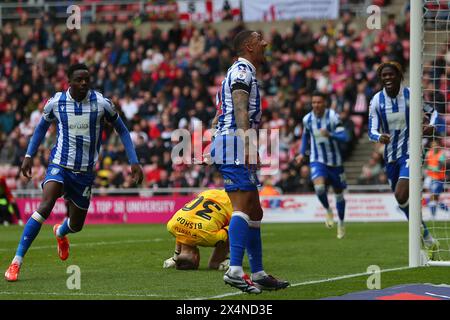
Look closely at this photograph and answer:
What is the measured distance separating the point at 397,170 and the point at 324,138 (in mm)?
4770

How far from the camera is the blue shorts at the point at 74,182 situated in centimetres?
1170

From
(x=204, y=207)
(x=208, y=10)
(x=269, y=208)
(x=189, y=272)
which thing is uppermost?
(x=208, y=10)

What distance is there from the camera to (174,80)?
32.0 meters

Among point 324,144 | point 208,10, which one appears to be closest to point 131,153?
point 324,144

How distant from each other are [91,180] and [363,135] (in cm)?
1861

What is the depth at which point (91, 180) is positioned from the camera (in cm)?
1205

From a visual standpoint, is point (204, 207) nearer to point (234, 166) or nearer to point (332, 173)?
point (234, 166)

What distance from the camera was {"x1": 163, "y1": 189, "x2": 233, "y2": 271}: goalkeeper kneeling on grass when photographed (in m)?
12.2

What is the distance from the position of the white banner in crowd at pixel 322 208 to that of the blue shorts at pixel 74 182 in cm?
1468

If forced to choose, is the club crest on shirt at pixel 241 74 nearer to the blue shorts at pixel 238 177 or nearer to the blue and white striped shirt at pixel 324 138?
the blue shorts at pixel 238 177

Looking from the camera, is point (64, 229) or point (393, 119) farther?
point (393, 119)

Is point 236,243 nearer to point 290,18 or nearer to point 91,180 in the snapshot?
point 91,180

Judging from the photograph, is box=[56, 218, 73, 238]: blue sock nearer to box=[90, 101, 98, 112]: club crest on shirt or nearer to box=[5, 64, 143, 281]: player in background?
box=[5, 64, 143, 281]: player in background

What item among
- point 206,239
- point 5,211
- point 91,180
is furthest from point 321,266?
point 5,211
